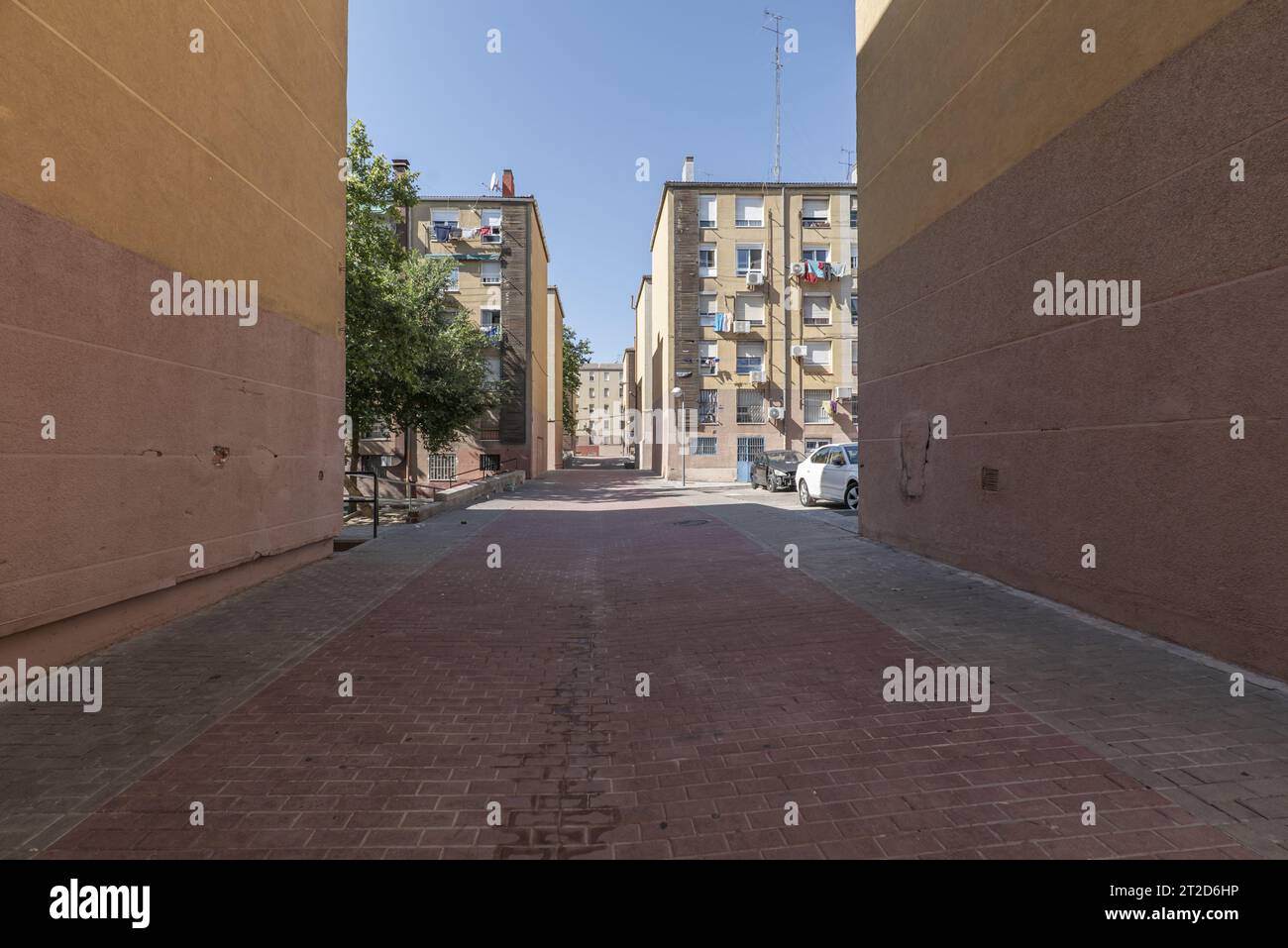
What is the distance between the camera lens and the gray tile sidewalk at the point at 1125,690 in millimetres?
2941

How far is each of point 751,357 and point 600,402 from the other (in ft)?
282

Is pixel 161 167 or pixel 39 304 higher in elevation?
pixel 161 167

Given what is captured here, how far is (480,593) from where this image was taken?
284 inches

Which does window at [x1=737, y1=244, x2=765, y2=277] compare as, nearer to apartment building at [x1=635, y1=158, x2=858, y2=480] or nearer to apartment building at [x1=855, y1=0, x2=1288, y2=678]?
apartment building at [x1=635, y1=158, x2=858, y2=480]

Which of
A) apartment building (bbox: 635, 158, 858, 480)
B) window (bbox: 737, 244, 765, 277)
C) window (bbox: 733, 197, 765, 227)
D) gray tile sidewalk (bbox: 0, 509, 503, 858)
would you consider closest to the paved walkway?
gray tile sidewalk (bbox: 0, 509, 503, 858)

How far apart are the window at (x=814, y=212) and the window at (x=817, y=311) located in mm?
3885

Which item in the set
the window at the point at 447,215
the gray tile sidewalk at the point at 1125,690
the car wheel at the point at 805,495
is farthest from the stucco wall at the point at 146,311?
the window at the point at 447,215

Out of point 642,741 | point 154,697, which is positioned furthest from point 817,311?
point 154,697

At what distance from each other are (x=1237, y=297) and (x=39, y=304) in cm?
829

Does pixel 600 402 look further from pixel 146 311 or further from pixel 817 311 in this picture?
pixel 146 311

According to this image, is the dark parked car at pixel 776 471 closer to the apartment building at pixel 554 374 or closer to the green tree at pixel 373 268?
the green tree at pixel 373 268

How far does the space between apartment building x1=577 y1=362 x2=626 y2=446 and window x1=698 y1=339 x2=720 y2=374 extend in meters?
80.9
